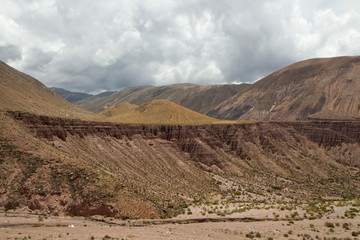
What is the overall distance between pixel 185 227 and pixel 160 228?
2.72m

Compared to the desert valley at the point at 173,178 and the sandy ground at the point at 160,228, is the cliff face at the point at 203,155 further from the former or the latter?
the sandy ground at the point at 160,228

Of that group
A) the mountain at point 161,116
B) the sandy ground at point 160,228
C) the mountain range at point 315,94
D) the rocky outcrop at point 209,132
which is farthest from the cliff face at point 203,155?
the mountain range at point 315,94

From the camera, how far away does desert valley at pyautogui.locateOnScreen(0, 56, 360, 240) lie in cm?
2716

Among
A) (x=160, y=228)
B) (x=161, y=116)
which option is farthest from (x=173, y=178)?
(x=161, y=116)

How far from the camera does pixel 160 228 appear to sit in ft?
90.0

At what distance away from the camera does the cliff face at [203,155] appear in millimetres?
45906

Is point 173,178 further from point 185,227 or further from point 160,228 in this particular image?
point 160,228

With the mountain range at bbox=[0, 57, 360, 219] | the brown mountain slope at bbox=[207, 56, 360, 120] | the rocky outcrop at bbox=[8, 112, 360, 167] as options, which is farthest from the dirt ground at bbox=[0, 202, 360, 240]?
the brown mountain slope at bbox=[207, 56, 360, 120]

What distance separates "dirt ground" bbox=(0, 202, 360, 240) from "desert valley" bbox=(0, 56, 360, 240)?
108mm

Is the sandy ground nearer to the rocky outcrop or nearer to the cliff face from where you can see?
the cliff face

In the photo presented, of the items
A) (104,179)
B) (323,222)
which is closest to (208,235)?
(323,222)

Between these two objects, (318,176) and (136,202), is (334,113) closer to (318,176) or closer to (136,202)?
(318,176)

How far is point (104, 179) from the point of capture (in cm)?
3444

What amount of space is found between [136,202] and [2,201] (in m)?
14.1
